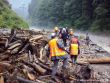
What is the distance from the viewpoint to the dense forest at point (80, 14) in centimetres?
4835

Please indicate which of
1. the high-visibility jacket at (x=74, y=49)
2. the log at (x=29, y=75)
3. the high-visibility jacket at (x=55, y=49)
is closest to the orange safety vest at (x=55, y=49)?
the high-visibility jacket at (x=55, y=49)

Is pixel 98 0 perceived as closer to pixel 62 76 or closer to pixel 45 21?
pixel 62 76

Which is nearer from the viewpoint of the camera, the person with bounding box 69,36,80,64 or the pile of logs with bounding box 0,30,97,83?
the pile of logs with bounding box 0,30,97,83

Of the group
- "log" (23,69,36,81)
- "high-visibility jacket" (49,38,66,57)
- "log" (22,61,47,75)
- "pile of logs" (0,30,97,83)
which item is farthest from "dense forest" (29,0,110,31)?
"log" (23,69,36,81)

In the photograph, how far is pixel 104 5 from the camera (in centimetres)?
4847

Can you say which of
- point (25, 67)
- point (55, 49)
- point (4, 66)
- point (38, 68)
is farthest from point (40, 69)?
point (4, 66)

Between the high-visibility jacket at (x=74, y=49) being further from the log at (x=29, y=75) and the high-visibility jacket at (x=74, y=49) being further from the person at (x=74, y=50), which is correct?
the log at (x=29, y=75)

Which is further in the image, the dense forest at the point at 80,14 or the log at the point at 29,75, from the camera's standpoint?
the dense forest at the point at 80,14

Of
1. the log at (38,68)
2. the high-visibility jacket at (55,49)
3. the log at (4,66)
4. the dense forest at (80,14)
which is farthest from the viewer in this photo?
the dense forest at (80,14)

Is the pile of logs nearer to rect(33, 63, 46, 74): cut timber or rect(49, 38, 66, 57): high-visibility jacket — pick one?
rect(33, 63, 46, 74): cut timber

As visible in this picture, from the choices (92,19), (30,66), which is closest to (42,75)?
(30,66)

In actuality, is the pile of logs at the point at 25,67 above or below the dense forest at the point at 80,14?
below

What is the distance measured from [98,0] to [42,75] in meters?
40.5

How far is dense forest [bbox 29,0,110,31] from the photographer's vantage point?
48353 millimetres
